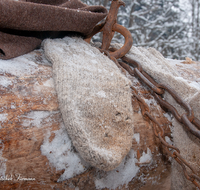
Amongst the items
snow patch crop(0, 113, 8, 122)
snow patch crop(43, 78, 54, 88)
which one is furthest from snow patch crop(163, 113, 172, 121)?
snow patch crop(0, 113, 8, 122)

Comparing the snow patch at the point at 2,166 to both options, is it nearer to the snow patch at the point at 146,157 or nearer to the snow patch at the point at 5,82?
the snow patch at the point at 5,82

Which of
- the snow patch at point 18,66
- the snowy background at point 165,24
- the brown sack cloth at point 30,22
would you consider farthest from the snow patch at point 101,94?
the snowy background at point 165,24

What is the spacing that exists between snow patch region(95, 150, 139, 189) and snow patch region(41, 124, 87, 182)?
11cm

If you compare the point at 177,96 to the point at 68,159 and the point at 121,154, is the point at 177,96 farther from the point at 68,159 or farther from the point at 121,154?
the point at 68,159

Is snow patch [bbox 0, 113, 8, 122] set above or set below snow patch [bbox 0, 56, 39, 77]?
below

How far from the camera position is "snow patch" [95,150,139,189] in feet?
2.26

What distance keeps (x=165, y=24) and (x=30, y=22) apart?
15.5ft

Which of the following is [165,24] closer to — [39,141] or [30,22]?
[30,22]

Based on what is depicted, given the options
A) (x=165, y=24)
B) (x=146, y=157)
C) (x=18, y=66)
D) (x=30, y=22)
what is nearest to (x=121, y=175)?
(x=146, y=157)

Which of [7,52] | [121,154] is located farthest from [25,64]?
[121,154]

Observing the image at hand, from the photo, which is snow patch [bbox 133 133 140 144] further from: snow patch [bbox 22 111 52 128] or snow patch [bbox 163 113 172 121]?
snow patch [bbox 22 111 52 128]

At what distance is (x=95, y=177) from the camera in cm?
67

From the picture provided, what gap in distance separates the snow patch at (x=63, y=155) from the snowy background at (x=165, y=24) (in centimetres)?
435

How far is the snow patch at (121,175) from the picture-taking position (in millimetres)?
689
